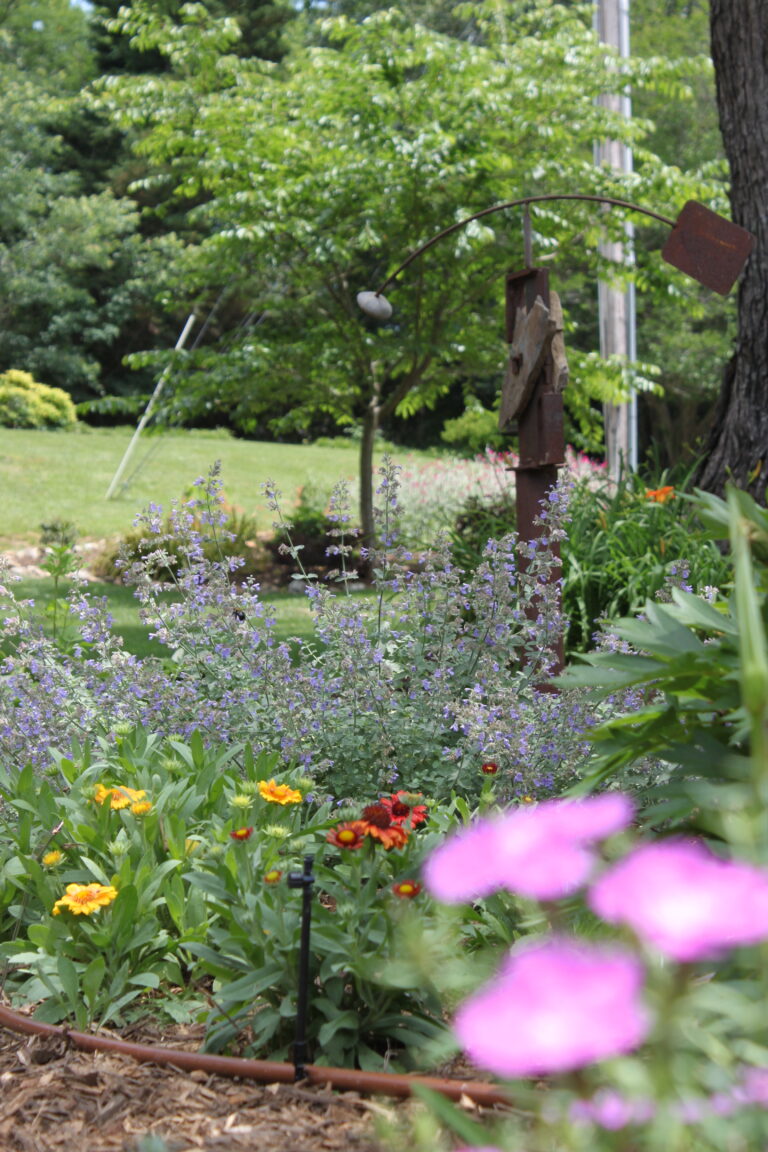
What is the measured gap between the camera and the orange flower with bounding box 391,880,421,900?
1534 millimetres

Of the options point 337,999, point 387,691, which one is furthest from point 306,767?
point 337,999

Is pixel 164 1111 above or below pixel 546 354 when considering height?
below

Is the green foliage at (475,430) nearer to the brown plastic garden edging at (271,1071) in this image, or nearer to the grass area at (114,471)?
the grass area at (114,471)

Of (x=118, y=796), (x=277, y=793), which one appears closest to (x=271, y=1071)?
(x=277, y=793)

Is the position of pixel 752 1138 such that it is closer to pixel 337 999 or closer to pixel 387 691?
pixel 337 999

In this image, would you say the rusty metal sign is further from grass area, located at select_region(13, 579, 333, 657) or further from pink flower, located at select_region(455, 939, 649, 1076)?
pink flower, located at select_region(455, 939, 649, 1076)

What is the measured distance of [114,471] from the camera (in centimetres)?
1507

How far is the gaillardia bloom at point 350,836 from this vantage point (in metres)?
1.59

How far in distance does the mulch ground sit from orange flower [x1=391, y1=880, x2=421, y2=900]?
11.4 inches

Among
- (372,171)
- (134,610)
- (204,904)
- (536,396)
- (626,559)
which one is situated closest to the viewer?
(204,904)

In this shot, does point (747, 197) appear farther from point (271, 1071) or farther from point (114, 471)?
point (114, 471)

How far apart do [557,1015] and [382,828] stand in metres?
1.20

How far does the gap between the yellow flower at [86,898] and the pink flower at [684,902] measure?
1.57m

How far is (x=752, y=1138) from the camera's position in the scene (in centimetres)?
70
